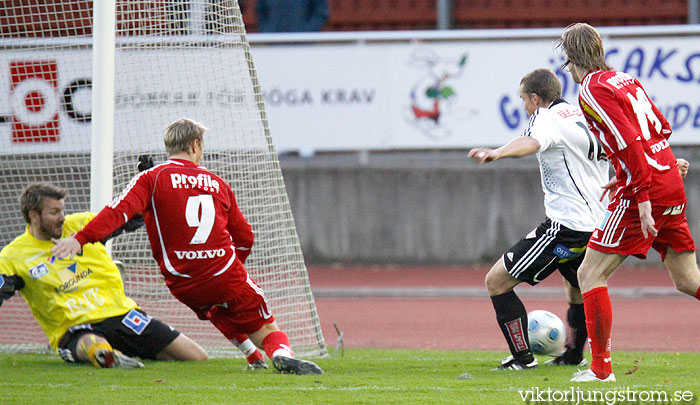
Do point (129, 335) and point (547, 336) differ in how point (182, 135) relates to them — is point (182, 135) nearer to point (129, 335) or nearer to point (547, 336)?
point (129, 335)

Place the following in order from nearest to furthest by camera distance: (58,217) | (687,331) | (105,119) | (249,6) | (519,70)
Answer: (58,217), (105,119), (687,331), (519,70), (249,6)

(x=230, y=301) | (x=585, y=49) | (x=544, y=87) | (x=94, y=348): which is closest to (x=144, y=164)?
(x=230, y=301)

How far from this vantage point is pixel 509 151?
17.5ft

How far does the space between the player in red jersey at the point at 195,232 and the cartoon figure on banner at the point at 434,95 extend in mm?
7183

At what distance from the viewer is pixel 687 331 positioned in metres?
8.88

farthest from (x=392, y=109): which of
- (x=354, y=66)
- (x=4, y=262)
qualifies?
(x=4, y=262)

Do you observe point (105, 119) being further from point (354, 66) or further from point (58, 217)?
point (354, 66)

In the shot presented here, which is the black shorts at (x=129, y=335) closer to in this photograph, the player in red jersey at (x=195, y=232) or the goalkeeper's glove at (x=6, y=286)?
the goalkeeper's glove at (x=6, y=286)

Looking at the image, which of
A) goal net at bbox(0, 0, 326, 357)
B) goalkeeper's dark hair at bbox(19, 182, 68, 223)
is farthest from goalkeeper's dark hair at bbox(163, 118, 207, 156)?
goal net at bbox(0, 0, 326, 357)

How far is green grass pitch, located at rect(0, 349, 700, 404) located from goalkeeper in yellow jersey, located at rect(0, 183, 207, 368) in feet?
0.55

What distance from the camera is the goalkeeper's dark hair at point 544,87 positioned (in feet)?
21.3

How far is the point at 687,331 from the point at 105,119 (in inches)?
208

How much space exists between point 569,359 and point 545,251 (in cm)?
89

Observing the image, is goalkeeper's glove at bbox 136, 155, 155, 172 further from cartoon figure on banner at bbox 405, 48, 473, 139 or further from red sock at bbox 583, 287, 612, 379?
cartoon figure on banner at bbox 405, 48, 473, 139
